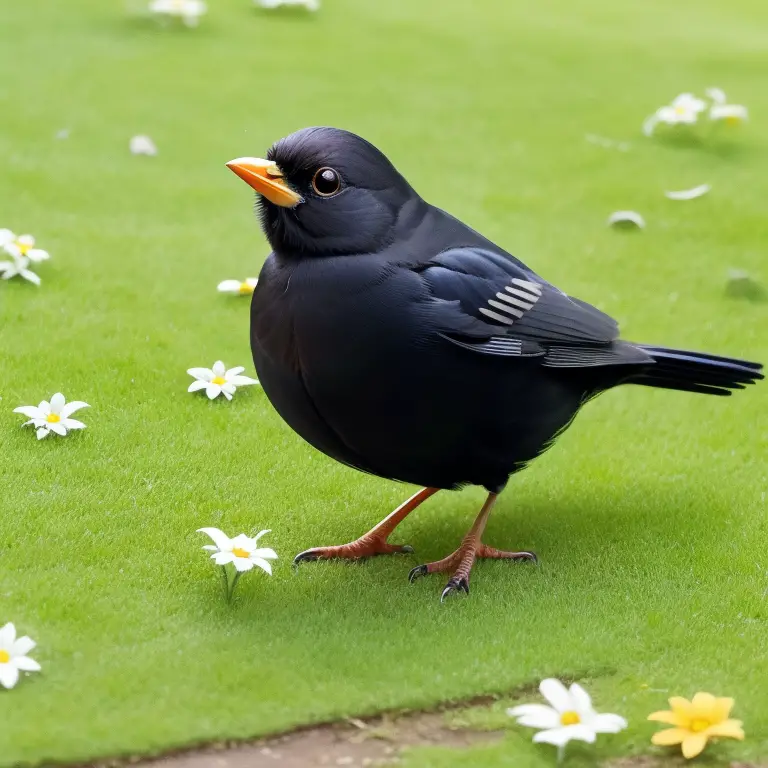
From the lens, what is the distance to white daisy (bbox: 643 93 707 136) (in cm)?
822

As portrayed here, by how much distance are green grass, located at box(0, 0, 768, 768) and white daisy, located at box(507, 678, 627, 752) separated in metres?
0.10

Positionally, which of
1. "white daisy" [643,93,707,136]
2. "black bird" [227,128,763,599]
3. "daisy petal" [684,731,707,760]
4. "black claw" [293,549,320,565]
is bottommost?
"daisy petal" [684,731,707,760]

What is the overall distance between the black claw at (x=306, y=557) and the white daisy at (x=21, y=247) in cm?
255

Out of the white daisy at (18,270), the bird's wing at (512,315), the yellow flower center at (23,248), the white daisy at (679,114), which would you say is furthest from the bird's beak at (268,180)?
the white daisy at (679,114)

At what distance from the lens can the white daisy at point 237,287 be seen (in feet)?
18.7

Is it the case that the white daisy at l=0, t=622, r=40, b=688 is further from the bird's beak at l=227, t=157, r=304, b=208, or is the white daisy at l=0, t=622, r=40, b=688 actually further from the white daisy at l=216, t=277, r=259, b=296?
the white daisy at l=216, t=277, r=259, b=296

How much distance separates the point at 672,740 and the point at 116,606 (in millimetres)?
1607

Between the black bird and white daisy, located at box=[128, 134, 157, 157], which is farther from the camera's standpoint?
white daisy, located at box=[128, 134, 157, 157]

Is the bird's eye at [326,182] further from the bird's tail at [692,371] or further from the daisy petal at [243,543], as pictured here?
the bird's tail at [692,371]

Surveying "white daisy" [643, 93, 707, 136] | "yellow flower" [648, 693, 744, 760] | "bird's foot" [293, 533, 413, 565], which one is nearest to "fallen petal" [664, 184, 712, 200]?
"white daisy" [643, 93, 707, 136]

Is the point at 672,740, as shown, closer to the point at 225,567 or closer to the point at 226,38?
the point at 225,567

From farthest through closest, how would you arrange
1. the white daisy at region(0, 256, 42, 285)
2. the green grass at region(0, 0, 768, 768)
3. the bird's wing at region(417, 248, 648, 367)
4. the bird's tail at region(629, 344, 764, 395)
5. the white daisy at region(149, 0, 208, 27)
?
the white daisy at region(149, 0, 208, 27)
the white daisy at region(0, 256, 42, 285)
the bird's tail at region(629, 344, 764, 395)
the bird's wing at region(417, 248, 648, 367)
the green grass at region(0, 0, 768, 768)

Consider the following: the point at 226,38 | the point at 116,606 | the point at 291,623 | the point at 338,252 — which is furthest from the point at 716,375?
the point at 226,38

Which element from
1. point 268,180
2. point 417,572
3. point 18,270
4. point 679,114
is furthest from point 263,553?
point 679,114
